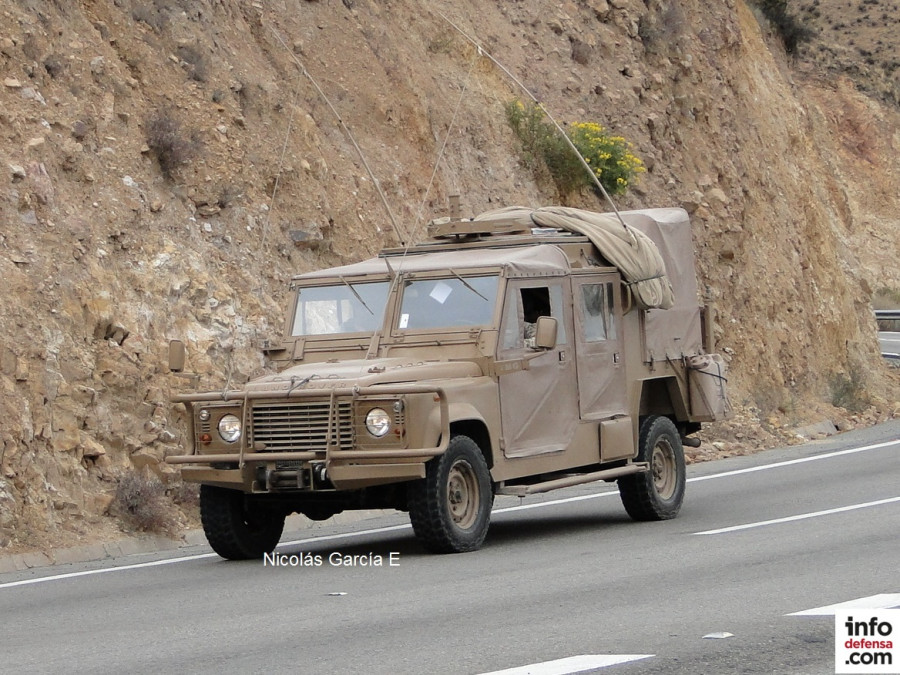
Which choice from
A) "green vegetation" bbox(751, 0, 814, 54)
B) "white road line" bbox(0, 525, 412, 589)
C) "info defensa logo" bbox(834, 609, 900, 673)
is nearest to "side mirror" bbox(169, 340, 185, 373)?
"white road line" bbox(0, 525, 412, 589)

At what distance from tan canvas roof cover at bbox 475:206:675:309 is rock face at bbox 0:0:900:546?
2214 mm

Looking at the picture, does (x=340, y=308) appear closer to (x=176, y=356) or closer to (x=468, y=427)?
(x=176, y=356)

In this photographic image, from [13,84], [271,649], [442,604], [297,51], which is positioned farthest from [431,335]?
[297,51]

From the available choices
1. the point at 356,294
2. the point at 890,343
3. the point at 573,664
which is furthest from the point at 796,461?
the point at 890,343

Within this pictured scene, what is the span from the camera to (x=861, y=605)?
335 inches

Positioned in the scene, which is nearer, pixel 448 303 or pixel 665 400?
pixel 448 303

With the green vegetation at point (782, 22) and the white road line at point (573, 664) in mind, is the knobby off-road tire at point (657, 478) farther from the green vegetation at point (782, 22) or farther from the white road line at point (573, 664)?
the green vegetation at point (782, 22)

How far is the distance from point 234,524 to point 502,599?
11.6 ft

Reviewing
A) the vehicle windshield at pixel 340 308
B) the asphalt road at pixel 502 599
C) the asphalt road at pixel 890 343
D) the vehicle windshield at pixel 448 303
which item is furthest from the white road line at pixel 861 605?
the asphalt road at pixel 890 343

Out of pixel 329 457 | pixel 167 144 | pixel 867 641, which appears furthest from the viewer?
pixel 167 144

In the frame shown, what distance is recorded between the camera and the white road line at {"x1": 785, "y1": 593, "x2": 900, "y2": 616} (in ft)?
27.3

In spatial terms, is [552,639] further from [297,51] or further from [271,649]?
[297,51]

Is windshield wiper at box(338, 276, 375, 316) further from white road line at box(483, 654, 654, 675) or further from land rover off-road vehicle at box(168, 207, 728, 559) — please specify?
white road line at box(483, 654, 654, 675)

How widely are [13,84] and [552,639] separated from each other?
12220mm
